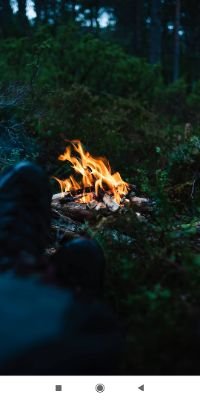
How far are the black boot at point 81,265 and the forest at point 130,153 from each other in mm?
174

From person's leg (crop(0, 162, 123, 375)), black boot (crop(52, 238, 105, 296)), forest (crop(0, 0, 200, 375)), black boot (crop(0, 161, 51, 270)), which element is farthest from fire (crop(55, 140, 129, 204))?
person's leg (crop(0, 162, 123, 375))

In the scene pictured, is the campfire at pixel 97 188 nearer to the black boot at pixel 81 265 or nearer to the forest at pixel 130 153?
the forest at pixel 130 153

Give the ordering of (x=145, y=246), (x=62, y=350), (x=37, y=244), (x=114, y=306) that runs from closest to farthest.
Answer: (x=62, y=350) < (x=37, y=244) < (x=114, y=306) < (x=145, y=246)

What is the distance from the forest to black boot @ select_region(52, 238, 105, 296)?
17 cm

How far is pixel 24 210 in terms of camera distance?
2402mm

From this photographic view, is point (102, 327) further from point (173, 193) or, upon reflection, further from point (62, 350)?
point (173, 193)

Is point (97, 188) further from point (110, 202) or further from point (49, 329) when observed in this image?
point (49, 329)

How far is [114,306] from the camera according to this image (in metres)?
2.45

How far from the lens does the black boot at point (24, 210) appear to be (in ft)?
6.92

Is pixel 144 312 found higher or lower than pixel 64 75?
lower

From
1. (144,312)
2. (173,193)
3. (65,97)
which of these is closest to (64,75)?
(65,97)

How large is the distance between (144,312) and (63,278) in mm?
419
